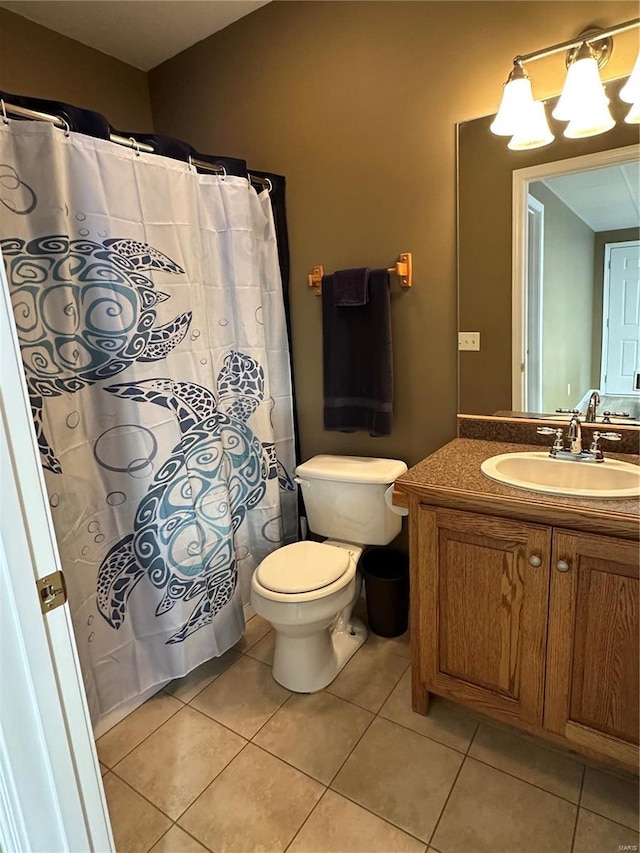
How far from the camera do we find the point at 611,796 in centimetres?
139

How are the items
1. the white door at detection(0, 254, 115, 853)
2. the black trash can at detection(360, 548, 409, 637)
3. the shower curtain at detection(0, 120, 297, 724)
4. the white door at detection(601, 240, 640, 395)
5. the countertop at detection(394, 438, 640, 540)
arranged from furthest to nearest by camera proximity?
the black trash can at detection(360, 548, 409, 637), the white door at detection(601, 240, 640, 395), the shower curtain at detection(0, 120, 297, 724), the countertop at detection(394, 438, 640, 540), the white door at detection(0, 254, 115, 853)

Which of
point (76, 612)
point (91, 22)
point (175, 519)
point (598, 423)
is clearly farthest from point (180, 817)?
point (91, 22)

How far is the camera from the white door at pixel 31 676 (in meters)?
0.74

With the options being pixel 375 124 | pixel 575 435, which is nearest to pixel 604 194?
pixel 575 435

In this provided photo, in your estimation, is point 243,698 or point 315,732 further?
point 243,698

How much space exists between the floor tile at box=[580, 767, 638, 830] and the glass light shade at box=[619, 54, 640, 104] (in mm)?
1956

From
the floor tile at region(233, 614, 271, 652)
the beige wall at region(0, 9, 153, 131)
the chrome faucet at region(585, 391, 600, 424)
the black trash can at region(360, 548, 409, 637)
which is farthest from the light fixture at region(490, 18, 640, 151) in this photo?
the floor tile at region(233, 614, 271, 652)

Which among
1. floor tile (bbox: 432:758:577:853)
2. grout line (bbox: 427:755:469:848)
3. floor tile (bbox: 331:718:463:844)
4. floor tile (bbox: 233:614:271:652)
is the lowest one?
floor tile (bbox: 432:758:577:853)

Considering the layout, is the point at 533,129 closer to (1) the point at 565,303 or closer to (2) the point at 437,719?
(1) the point at 565,303

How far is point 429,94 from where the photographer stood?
1.76 meters

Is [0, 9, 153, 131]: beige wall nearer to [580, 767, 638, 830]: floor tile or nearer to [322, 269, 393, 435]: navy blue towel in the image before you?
[322, 269, 393, 435]: navy blue towel

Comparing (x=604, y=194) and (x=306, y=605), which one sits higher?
(x=604, y=194)

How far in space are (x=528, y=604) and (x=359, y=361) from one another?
1.12 meters

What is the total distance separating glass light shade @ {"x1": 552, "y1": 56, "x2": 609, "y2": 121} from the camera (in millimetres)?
1414
